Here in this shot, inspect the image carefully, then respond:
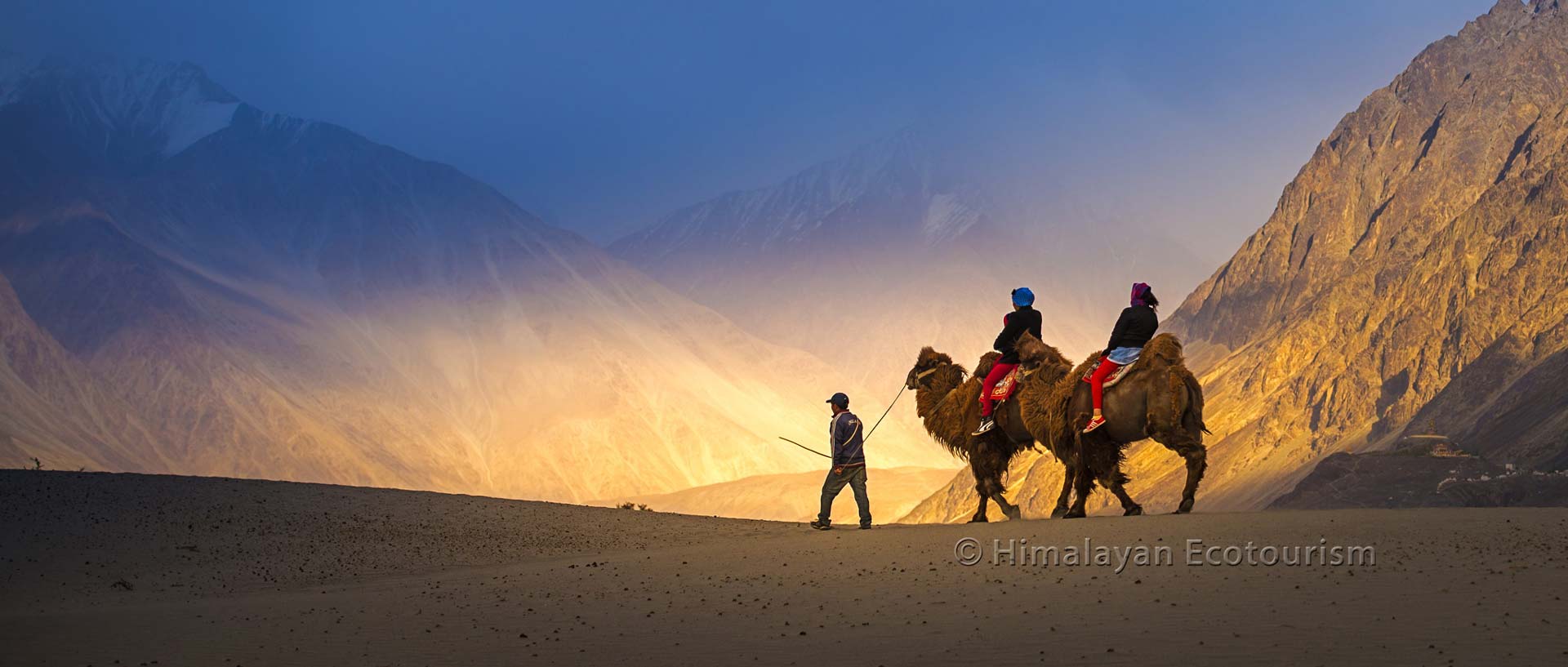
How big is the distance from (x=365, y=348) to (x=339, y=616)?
124984 millimetres

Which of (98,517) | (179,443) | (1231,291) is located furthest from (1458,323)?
(179,443)

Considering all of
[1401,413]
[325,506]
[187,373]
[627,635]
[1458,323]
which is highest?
[187,373]

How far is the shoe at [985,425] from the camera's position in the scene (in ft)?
67.0

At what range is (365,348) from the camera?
5330 inches

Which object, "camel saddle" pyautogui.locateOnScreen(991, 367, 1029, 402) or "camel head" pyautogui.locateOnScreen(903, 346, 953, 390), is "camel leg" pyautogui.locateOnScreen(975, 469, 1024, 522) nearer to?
"camel saddle" pyautogui.locateOnScreen(991, 367, 1029, 402)

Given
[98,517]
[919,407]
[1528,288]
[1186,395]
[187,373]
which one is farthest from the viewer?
[187,373]

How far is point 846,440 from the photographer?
20.8 metres

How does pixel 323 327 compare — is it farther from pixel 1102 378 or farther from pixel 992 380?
pixel 1102 378

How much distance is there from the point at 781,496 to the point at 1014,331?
318ft

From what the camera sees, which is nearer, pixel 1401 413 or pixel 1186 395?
pixel 1186 395

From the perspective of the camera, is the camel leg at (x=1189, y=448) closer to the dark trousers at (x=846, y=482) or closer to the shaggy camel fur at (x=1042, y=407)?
the shaggy camel fur at (x=1042, y=407)

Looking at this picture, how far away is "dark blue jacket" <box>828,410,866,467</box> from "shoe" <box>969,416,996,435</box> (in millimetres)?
1565

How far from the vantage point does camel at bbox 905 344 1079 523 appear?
64.4ft

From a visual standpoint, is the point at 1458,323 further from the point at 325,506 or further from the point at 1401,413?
the point at 325,506
